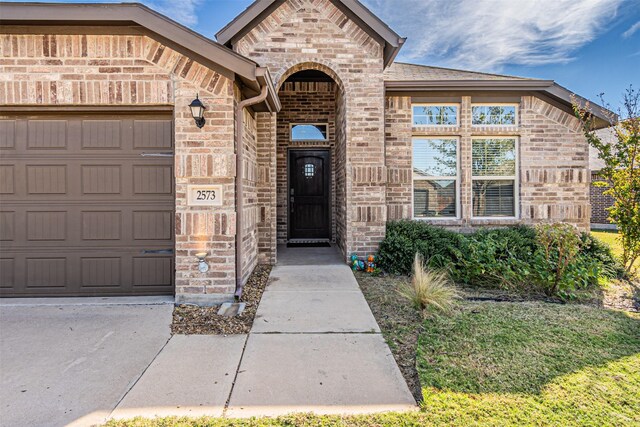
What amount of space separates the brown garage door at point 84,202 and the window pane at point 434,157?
4.91 metres

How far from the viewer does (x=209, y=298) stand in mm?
4121

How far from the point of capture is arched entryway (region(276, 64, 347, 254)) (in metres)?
7.94

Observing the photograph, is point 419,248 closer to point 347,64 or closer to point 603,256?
point 603,256

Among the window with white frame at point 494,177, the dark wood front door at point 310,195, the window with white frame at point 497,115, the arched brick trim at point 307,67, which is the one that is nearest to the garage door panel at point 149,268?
the arched brick trim at point 307,67

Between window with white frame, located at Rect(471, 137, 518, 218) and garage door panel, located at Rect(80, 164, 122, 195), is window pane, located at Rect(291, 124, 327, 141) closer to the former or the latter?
window with white frame, located at Rect(471, 137, 518, 218)

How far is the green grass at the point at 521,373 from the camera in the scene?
203 centimetres

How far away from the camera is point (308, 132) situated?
26.6 ft

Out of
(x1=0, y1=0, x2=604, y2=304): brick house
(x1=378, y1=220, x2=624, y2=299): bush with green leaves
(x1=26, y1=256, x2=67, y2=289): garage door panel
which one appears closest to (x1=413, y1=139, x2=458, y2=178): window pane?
(x1=378, y1=220, x2=624, y2=299): bush with green leaves

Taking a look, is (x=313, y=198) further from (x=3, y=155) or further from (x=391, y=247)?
(x=3, y=155)

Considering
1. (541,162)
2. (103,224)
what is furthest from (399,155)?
(103,224)

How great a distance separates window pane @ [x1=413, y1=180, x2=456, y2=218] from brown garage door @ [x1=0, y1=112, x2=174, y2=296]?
4.91 metres

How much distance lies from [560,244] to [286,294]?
398cm

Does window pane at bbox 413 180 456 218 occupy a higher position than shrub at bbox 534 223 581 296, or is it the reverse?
window pane at bbox 413 180 456 218

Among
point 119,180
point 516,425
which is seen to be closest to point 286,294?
point 119,180
